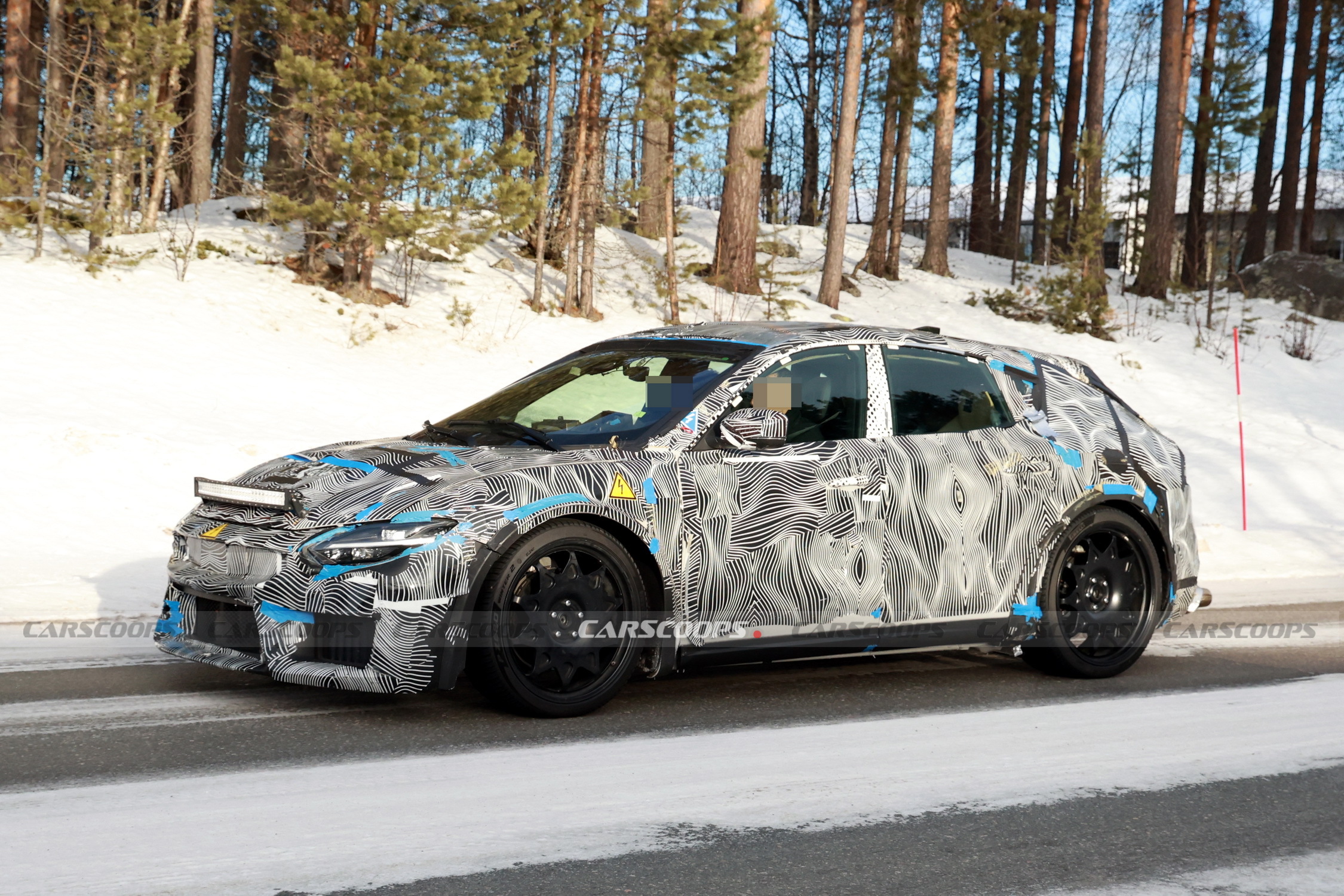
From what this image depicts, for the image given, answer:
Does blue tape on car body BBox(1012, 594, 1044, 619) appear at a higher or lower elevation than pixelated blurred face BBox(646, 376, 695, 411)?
lower

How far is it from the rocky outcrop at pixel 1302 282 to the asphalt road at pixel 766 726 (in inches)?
1000

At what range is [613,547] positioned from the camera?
5332 mm

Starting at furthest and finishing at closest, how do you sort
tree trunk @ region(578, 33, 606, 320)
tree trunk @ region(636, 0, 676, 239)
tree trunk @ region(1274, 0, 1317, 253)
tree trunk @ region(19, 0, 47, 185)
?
tree trunk @ region(1274, 0, 1317, 253) → tree trunk @ region(19, 0, 47, 185) → tree trunk @ region(578, 33, 606, 320) → tree trunk @ region(636, 0, 676, 239)

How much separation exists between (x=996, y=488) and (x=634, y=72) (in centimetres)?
1292

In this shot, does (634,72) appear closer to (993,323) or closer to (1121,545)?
(993,323)

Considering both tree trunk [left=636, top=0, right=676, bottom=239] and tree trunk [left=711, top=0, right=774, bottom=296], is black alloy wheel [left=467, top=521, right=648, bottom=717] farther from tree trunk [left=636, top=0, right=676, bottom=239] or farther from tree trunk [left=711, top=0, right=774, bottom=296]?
tree trunk [left=711, top=0, right=774, bottom=296]

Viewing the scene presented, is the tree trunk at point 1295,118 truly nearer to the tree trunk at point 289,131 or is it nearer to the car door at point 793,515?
the tree trunk at point 289,131

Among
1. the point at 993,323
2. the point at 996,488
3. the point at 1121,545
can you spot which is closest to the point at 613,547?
the point at 996,488

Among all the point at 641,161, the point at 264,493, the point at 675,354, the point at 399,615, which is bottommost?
the point at 399,615

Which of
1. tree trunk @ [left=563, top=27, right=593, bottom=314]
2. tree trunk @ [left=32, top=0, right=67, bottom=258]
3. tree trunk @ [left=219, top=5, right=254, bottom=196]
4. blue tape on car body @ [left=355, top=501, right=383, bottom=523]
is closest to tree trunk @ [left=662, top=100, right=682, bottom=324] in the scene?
tree trunk @ [left=563, top=27, right=593, bottom=314]

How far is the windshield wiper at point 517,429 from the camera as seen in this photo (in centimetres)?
564

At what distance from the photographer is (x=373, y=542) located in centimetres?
498

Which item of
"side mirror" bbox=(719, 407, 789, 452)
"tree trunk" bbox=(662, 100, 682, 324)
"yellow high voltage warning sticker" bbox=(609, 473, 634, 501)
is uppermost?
"tree trunk" bbox=(662, 100, 682, 324)

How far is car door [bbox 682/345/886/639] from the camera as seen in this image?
5.56 metres
